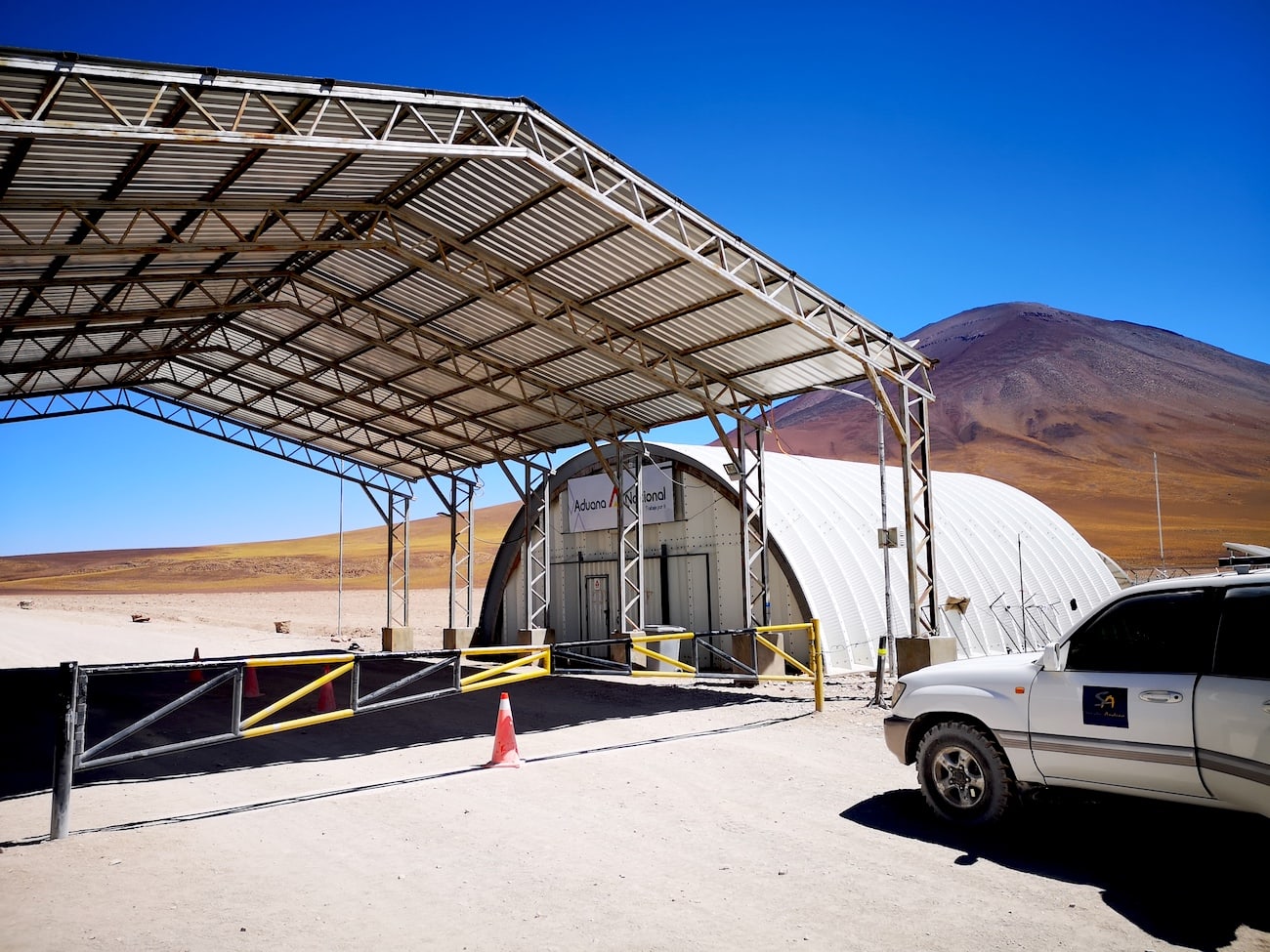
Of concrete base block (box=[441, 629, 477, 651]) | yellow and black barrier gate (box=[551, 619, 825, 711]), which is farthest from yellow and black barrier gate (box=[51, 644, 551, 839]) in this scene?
yellow and black barrier gate (box=[551, 619, 825, 711])

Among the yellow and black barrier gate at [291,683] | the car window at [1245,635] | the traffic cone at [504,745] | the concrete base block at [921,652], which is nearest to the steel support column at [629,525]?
the yellow and black barrier gate at [291,683]

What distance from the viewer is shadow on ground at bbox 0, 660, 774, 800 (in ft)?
39.7

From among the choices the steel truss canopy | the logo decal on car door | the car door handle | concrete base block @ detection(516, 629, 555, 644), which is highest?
the steel truss canopy

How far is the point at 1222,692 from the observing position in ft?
19.6

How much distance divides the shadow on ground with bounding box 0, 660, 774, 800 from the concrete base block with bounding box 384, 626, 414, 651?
27.6 ft

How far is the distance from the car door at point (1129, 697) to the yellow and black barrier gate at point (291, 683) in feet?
22.8

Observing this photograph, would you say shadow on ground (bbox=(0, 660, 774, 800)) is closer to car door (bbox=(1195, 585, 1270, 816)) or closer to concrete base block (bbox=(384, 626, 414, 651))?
concrete base block (bbox=(384, 626, 414, 651))

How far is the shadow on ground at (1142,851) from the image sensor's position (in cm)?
550

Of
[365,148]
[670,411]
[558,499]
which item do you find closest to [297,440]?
[558,499]

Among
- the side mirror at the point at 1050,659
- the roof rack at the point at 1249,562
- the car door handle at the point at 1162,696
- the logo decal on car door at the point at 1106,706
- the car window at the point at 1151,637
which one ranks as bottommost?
the logo decal on car door at the point at 1106,706

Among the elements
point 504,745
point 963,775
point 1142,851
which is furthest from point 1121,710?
point 504,745

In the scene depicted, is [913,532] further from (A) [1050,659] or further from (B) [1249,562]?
(A) [1050,659]

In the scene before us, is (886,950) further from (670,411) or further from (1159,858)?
(670,411)

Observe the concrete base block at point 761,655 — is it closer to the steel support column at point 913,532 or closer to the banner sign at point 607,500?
the steel support column at point 913,532
